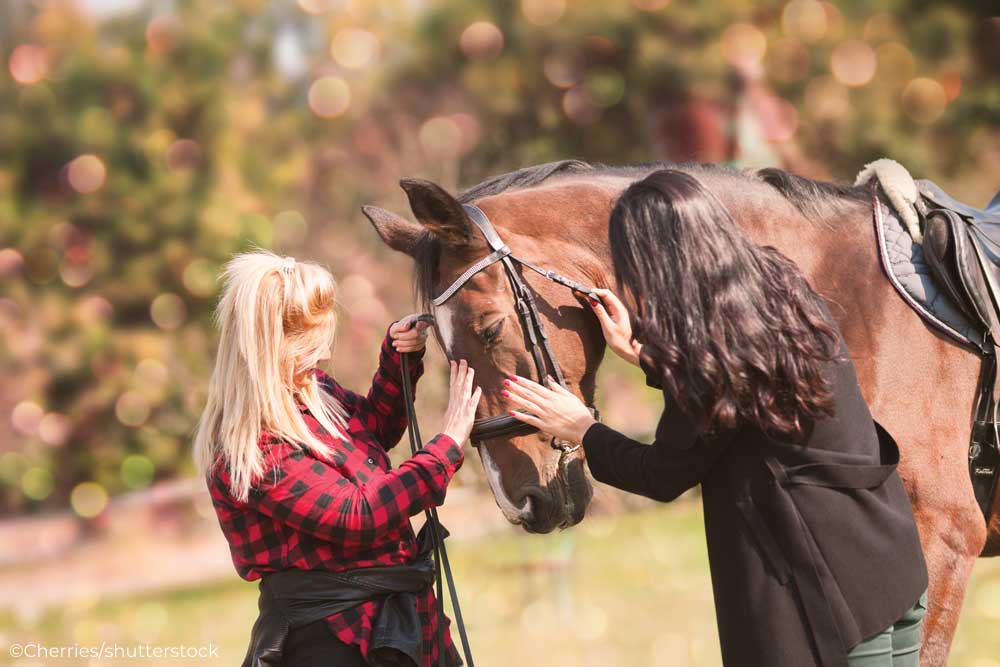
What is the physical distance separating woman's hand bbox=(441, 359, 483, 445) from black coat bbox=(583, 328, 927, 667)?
17.9 inches

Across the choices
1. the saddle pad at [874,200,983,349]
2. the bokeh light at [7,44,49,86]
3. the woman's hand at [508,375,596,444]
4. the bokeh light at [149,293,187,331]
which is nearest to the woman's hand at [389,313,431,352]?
the woman's hand at [508,375,596,444]

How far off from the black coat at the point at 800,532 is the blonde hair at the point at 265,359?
74cm

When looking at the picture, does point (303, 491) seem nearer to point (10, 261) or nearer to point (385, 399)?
point (385, 399)

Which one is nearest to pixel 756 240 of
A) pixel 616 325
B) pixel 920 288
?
pixel 920 288

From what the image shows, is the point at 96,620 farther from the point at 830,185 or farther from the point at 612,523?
the point at 830,185

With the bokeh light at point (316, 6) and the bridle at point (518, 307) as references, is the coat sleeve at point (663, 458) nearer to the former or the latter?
the bridle at point (518, 307)

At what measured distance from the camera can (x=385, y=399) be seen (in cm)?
235

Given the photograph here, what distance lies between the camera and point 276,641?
6.29 ft

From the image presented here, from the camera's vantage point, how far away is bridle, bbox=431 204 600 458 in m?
2.15

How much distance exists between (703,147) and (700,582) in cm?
342

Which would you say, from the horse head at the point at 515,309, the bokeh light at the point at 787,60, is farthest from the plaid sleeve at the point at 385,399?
the bokeh light at the point at 787,60

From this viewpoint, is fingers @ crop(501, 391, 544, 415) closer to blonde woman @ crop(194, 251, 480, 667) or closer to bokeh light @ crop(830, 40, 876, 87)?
blonde woman @ crop(194, 251, 480, 667)

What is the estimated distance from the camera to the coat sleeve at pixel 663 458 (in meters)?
1.72

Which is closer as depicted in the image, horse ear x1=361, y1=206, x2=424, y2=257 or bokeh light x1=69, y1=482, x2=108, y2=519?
horse ear x1=361, y1=206, x2=424, y2=257
